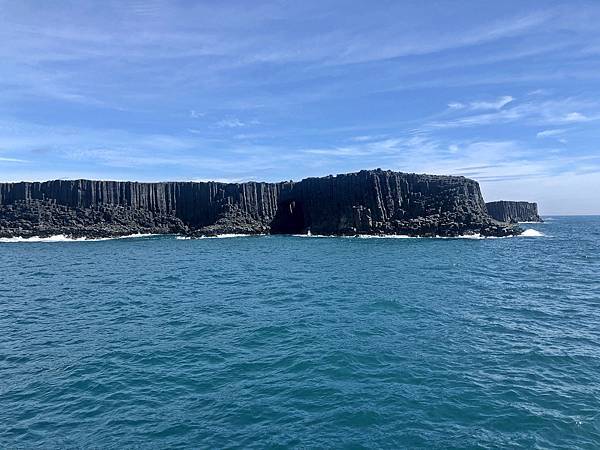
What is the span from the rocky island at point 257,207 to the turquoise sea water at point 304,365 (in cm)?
7669

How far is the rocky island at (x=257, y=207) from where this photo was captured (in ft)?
385

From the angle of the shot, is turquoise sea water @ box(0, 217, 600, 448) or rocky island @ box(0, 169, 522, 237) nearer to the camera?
turquoise sea water @ box(0, 217, 600, 448)

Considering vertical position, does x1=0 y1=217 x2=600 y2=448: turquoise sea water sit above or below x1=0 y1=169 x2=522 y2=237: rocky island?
below

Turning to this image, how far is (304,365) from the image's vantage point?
65.5 ft

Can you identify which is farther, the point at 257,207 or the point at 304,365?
the point at 257,207

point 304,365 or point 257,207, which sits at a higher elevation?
point 257,207

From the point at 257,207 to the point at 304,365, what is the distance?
124 m

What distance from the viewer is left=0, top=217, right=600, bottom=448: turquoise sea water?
14.3 metres

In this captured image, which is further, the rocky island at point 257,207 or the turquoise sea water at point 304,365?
the rocky island at point 257,207

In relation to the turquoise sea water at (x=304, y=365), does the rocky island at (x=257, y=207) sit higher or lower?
higher

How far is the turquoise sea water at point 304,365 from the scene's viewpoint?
1434 cm

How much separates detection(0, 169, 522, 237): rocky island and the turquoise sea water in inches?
3019

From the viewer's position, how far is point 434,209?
118 metres

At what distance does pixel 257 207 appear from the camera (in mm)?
142875
